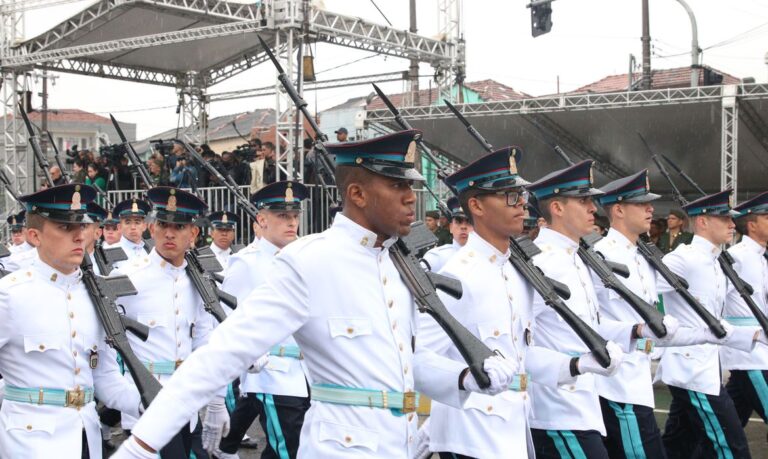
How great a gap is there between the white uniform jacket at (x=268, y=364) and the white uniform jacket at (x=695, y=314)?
2.58 meters

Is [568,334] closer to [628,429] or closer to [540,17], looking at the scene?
[628,429]

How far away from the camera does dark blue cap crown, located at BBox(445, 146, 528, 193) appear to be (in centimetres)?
450

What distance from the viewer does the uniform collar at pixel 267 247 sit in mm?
7242

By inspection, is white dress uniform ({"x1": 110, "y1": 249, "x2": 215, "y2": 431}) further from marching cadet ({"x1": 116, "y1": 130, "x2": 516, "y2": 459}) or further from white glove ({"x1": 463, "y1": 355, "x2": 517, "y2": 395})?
white glove ({"x1": 463, "y1": 355, "x2": 517, "y2": 395})

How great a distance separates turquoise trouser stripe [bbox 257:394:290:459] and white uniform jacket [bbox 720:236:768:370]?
3459 mm

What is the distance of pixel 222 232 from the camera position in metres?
10.6

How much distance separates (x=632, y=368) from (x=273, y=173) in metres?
9.71

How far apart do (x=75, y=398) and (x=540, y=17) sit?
41.2 feet

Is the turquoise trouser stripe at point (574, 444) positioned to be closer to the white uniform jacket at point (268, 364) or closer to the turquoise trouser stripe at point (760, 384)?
the white uniform jacket at point (268, 364)

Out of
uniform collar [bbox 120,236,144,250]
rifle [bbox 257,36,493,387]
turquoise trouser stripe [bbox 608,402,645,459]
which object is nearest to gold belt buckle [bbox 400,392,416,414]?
rifle [bbox 257,36,493,387]

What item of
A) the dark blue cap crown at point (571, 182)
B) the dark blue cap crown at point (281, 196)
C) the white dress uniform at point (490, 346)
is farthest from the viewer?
the dark blue cap crown at point (281, 196)

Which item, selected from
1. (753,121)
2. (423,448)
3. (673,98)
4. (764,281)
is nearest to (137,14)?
(673,98)

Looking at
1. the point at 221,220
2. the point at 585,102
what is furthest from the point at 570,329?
the point at 585,102

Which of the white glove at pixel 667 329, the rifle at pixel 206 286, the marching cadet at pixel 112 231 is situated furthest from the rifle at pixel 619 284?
the marching cadet at pixel 112 231
